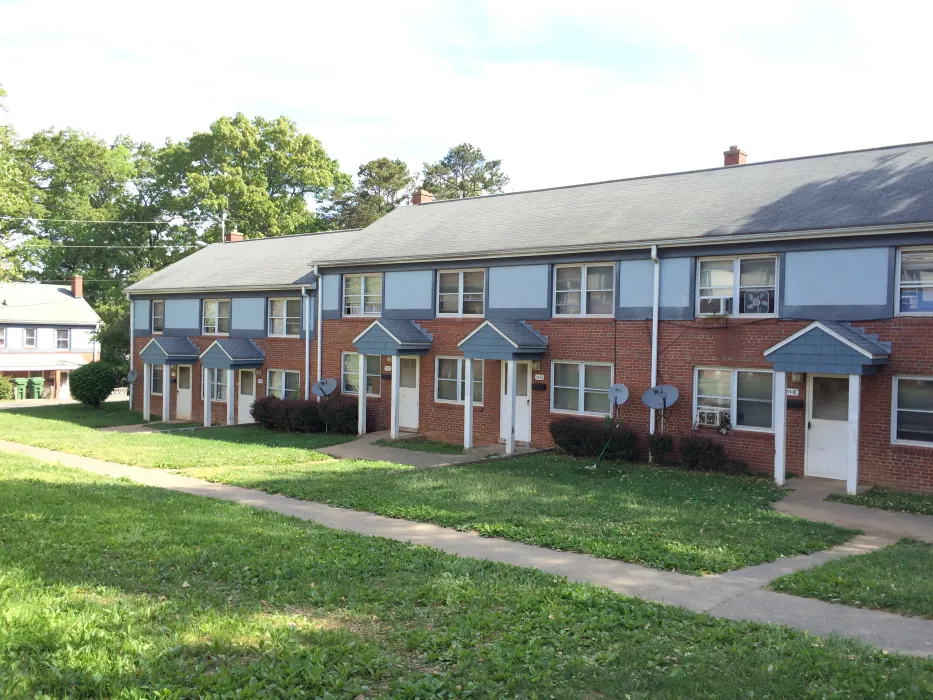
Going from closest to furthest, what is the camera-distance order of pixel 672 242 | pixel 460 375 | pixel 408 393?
pixel 672 242 < pixel 460 375 < pixel 408 393

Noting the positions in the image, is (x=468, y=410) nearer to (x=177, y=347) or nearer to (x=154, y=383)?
(x=177, y=347)

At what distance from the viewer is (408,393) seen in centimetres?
2302

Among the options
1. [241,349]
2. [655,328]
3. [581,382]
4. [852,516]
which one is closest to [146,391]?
[241,349]

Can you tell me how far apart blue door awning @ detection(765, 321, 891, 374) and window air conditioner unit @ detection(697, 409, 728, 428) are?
6.87 ft

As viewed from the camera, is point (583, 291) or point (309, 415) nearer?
point (583, 291)

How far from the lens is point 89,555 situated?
8664 mm

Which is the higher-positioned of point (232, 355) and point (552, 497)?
point (232, 355)

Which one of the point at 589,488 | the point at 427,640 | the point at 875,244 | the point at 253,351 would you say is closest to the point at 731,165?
the point at 875,244

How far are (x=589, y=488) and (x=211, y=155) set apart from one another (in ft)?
138

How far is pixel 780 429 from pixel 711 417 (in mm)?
1922

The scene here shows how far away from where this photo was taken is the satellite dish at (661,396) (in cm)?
1731

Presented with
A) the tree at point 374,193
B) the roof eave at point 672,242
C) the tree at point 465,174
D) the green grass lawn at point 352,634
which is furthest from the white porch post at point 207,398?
the tree at point 465,174

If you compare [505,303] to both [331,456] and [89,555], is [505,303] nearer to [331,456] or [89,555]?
[331,456]

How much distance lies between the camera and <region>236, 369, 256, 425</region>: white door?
27719 millimetres
